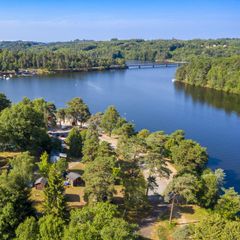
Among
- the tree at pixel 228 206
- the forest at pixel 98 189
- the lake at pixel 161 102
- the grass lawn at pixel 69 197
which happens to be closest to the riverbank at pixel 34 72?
the lake at pixel 161 102

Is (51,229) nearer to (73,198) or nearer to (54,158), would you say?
(73,198)

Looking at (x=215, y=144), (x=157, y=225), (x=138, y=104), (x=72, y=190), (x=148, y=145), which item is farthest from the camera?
(x=138, y=104)

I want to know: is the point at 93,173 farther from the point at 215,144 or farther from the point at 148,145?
the point at 215,144

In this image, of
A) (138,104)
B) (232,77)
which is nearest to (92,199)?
(138,104)

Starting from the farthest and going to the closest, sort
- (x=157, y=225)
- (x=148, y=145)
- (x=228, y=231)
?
(x=148, y=145)
(x=157, y=225)
(x=228, y=231)

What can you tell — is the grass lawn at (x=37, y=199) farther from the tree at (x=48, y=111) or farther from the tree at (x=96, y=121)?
the tree at (x=48, y=111)

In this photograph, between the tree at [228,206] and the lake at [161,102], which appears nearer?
the tree at [228,206]

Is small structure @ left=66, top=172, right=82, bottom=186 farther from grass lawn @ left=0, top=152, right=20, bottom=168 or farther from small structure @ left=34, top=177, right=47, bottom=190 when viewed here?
grass lawn @ left=0, top=152, right=20, bottom=168

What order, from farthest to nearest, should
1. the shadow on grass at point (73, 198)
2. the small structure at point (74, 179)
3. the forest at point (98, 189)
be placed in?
the small structure at point (74, 179) → the shadow on grass at point (73, 198) → the forest at point (98, 189)
